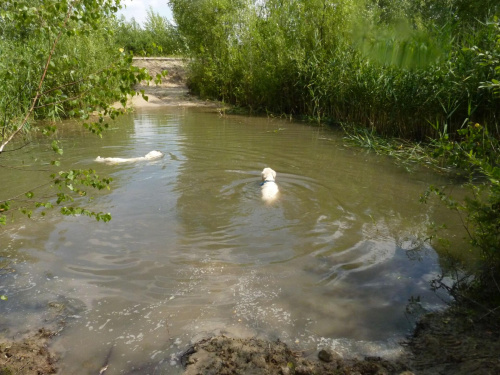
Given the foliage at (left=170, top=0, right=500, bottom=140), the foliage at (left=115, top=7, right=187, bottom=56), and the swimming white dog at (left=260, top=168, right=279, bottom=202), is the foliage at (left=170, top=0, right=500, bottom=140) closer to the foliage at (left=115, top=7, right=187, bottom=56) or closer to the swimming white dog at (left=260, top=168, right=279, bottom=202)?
the swimming white dog at (left=260, top=168, right=279, bottom=202)

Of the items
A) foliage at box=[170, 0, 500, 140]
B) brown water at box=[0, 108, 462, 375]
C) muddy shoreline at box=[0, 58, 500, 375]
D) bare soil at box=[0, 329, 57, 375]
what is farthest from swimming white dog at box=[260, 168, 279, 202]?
bare soil at box=[0, 329, 57, 375]

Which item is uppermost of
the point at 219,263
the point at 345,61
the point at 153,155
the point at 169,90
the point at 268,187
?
the point at 345,61

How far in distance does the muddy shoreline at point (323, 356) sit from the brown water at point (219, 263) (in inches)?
4.8

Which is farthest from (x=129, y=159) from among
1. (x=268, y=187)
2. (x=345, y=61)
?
(x=345, y=61)

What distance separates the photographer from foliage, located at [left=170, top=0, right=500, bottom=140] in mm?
8508

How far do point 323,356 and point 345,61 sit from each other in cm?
1111

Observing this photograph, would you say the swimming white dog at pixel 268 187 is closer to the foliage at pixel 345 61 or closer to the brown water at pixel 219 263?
the brown water at pixel 219 263

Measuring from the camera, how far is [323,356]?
2732mm

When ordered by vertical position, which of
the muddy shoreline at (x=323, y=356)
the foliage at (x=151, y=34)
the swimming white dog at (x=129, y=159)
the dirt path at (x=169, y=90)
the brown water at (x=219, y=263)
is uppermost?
the foliage at (x=151, y=34)

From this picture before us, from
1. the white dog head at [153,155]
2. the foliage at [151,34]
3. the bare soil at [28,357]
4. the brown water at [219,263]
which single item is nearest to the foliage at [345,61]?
the brown water at [219,263]

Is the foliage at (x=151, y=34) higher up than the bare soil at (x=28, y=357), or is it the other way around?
the foliage at (x=151, y=34)

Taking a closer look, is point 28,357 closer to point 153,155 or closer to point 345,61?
point 153,155

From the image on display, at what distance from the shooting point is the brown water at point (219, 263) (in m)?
3.09

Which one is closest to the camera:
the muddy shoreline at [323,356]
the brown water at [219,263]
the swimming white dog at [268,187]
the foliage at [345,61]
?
the muddy shoreline at [323,356]
